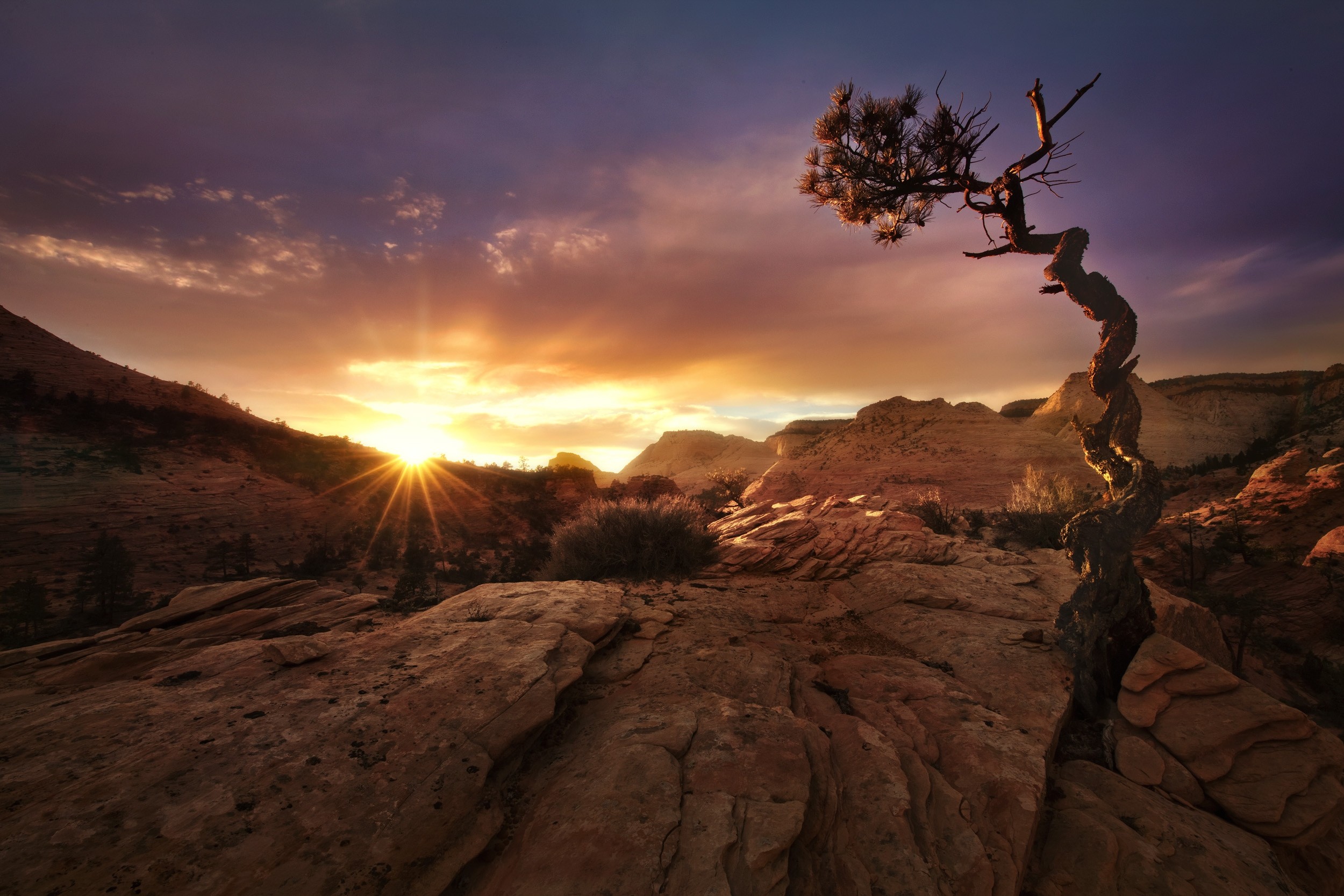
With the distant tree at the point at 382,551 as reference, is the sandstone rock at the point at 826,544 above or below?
above

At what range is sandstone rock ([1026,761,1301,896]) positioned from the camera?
3021 millimetres

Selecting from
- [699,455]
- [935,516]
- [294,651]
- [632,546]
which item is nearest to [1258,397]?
[935,516]

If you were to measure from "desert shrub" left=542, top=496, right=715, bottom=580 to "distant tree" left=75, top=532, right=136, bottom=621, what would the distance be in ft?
25.4

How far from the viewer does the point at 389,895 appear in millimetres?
2316

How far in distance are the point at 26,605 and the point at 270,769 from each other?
961 cm

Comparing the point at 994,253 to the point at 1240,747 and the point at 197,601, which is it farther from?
the point at 197,601

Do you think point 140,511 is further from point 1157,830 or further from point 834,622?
point 1157,830

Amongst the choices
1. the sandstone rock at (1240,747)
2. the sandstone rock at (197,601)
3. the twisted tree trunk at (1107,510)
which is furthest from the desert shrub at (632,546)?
the sandstone rock at (1240,747)

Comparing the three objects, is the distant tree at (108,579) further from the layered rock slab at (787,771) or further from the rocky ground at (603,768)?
the layered rock slab at (787,771)

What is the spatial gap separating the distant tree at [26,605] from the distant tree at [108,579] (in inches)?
19.7

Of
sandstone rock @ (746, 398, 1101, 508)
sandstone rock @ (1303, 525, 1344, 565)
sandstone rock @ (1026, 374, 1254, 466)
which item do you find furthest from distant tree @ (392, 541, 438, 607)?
sandstone rock @ (1026, 374, 1254, 466)

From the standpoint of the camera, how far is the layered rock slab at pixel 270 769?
2.26 m

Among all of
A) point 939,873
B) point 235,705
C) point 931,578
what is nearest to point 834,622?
point 931,578

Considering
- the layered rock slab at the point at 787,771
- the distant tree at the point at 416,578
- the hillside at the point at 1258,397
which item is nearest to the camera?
the layered rock slab at the point at 787,771
